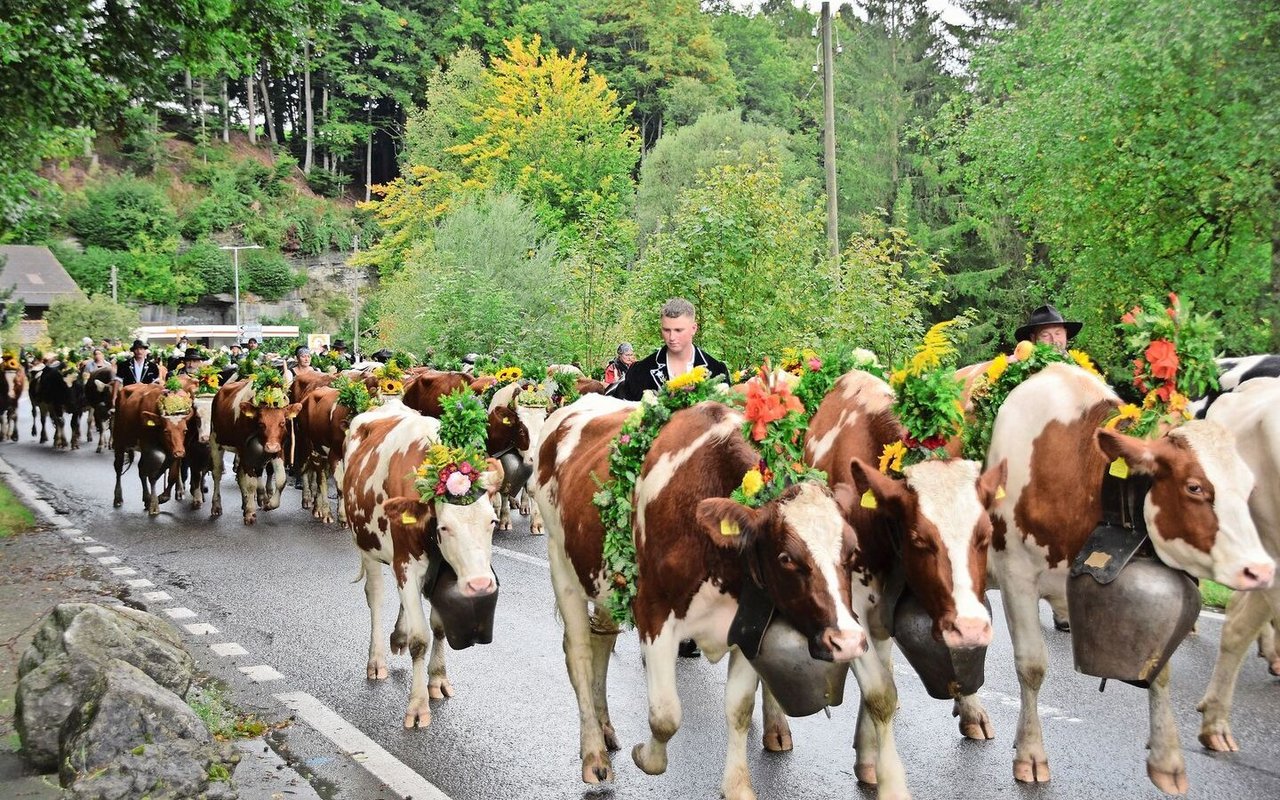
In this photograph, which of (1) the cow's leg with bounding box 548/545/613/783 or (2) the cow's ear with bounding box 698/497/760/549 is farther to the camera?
(1) the cow's leg with bounding box 548/545/613/783

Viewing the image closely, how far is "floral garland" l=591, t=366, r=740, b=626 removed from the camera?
5516 millimetres

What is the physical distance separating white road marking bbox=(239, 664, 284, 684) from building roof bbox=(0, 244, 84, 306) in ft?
228

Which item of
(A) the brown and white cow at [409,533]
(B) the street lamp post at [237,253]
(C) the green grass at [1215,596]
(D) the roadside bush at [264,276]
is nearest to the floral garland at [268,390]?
(A) the brown and white cow at [409,533]

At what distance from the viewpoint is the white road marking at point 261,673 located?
8.12 metres

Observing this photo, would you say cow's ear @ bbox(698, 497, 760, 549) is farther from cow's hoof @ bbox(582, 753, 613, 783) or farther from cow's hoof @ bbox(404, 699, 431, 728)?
cow's hoof @ bbox(404, 699, 431, 728)

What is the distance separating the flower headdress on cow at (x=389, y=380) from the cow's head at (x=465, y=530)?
7.16m

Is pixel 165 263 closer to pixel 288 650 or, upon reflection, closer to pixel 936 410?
pixel 288 650

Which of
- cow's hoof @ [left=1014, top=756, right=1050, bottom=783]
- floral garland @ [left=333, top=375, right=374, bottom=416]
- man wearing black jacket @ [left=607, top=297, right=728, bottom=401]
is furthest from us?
floral garland @ [left=333, top=375, right=374, bottom=416]

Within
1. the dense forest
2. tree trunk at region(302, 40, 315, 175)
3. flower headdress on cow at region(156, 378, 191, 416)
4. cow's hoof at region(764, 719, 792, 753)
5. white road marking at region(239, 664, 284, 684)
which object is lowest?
white road marking at region(239, 664, 284, 684)

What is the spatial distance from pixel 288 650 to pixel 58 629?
89.6 inches

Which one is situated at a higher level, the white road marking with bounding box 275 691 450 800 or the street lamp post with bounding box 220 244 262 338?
the street lamp post with bounding box 220 244 262 338

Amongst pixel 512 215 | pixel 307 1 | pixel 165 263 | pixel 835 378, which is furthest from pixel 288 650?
pixel 165 263

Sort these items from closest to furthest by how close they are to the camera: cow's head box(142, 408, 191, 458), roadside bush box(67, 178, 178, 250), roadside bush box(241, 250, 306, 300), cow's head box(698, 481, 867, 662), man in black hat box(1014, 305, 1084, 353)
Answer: cow's head box(698, 481, 867, 662) < man in black hat box(1014, 305, 1084, 353) < cow's head box(142, 408, 191, 458) < roadside bush box(67, 178, 178, 250) < roadside bush box(241, 250, 306, 300)

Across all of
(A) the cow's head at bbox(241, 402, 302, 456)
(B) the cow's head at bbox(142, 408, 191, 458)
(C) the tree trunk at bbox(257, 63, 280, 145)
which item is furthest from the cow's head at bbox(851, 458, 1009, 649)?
(C) the tree trunk at bbox(257, 63, 280, 145)
